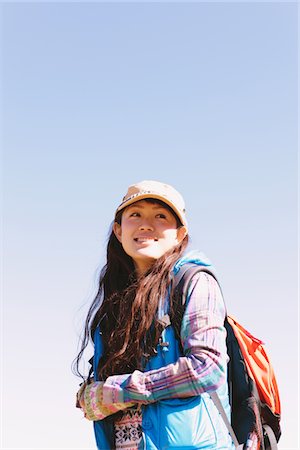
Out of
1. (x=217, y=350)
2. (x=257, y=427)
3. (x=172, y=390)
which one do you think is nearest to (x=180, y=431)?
(x=172, y=390)

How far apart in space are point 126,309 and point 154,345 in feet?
1.06

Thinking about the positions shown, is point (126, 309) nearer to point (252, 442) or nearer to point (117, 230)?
point (117, 230)

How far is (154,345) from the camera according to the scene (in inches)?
138

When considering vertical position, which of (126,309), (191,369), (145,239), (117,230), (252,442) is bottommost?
(252,442)

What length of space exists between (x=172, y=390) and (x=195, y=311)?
0.43 m

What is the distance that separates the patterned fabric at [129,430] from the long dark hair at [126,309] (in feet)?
0.77

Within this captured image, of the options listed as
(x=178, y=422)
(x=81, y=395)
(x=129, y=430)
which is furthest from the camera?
(x=81, y=395)

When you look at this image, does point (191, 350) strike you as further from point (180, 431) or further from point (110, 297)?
point (110, 297)

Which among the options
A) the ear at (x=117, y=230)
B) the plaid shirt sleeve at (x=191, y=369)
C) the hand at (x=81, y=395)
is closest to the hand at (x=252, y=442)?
the plaid shirt sleeve at (x=191, y=369)

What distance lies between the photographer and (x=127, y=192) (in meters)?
4.07

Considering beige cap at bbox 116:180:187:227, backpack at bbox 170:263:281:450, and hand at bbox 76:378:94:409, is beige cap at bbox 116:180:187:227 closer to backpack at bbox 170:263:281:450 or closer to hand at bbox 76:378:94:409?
backpack at bbox 170:263:281:450

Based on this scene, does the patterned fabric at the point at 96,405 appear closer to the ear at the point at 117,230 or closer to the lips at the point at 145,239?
the lips at the point at 145,239

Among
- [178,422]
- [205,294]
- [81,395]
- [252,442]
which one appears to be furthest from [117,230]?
[252,442]

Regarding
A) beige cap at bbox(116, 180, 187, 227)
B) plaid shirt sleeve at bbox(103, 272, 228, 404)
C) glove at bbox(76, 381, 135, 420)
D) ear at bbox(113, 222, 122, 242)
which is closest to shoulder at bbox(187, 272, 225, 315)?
plaid shirt sleeve at bbox(103, 272, 228, 404)
